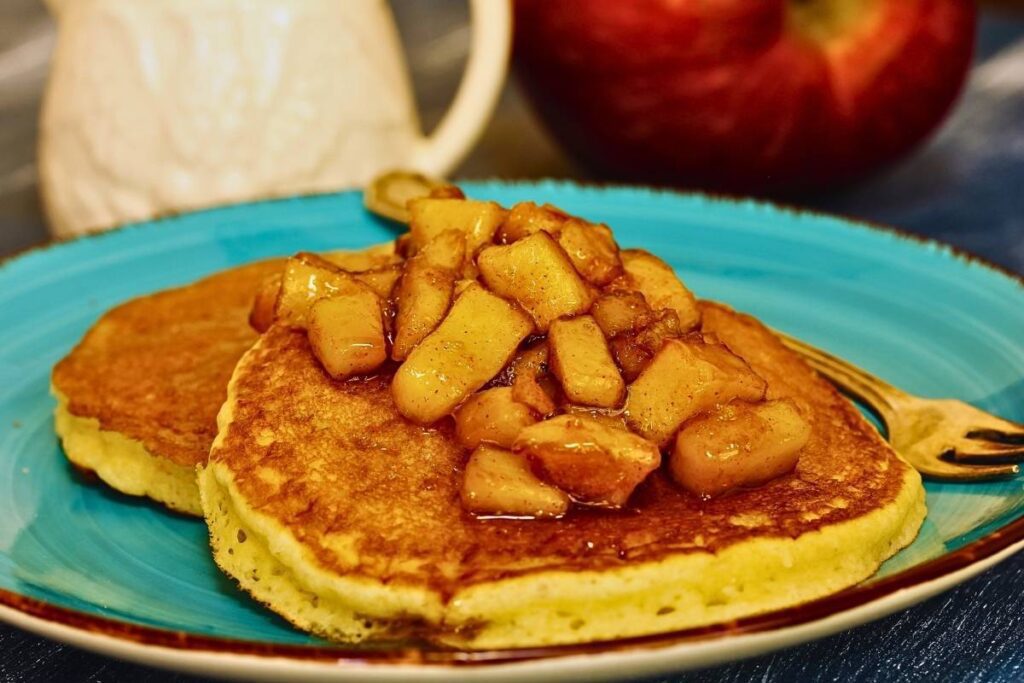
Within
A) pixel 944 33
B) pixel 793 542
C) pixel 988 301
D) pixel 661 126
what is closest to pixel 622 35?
pixel 661 126

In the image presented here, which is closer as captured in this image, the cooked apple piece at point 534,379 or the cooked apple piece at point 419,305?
the cooked apple piece at point 534,379

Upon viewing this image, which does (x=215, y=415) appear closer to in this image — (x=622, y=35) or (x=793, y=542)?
(x=793, y=542)

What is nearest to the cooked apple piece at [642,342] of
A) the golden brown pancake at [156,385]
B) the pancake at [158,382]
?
the pancake at [158,382]

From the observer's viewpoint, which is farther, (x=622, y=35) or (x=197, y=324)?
(x=622, y=35)

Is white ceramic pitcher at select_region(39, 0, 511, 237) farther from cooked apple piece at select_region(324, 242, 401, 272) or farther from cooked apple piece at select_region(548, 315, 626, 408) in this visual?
cooked apple piece at select_region(548, 315, 626, 408)

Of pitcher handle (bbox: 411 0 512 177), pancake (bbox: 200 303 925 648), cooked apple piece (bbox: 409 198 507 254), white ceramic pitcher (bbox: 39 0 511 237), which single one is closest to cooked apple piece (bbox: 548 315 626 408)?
pancake (bbox: 200 303 925 648)

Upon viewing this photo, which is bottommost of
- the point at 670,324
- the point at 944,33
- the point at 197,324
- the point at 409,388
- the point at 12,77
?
the point at 12,77

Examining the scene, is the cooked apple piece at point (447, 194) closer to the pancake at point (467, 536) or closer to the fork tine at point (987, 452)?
the pancake at point (467, 536)
